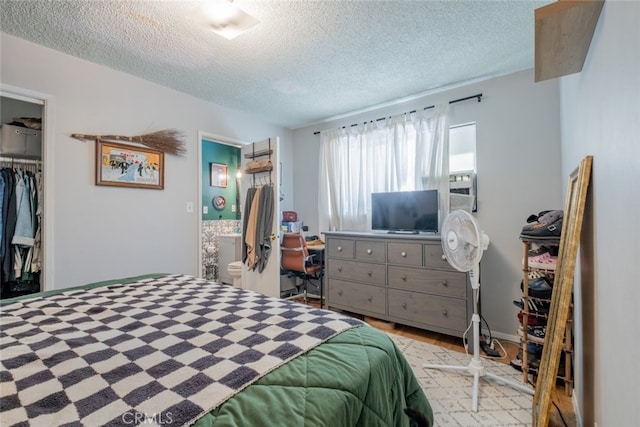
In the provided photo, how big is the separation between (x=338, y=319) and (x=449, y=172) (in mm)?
2275

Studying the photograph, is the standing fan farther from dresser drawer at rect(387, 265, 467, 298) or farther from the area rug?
dresser drawer at rect(387, 265, 467, 298)

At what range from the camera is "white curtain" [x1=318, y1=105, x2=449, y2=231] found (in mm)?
3027

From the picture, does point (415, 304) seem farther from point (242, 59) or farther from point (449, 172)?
point (242, 59)

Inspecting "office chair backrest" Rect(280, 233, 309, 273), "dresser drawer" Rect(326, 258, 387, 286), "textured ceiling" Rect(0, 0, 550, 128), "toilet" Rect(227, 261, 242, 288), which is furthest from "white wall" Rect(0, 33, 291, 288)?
"dresser drawer" Rect(326, 258, 387, 286)

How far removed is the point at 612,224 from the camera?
3.13ft

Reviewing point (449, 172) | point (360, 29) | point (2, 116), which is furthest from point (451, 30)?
point (2, 116)

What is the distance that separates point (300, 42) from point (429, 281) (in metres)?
2.24

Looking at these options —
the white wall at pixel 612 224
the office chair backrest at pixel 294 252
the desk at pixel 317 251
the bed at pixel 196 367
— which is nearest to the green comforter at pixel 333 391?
the bed at pixel 196 367

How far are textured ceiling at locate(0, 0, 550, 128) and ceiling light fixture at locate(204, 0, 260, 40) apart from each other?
9 cm

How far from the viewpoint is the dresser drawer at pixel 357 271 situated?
2.92 metres

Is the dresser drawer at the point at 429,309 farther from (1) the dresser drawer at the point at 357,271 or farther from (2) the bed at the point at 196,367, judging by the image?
(2) the bed at the point at 196,367

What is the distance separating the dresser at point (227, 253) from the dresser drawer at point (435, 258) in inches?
99.0

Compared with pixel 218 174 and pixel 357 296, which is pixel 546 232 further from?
pixel 218 174

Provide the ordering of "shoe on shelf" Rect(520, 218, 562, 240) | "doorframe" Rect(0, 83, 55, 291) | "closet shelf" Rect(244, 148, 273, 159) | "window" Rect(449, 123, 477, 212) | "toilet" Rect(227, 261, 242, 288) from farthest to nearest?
"toilet" Rect(227, 261, 242, 288)
"closet shelf" Rect(244, 148, 273, 159)
"window" Rect(449, 123, 477, 212)
"doorframe" Rect(0, 83, 55, 291)
"shoe on shelf" Rect(520, 218, 562, 240)
